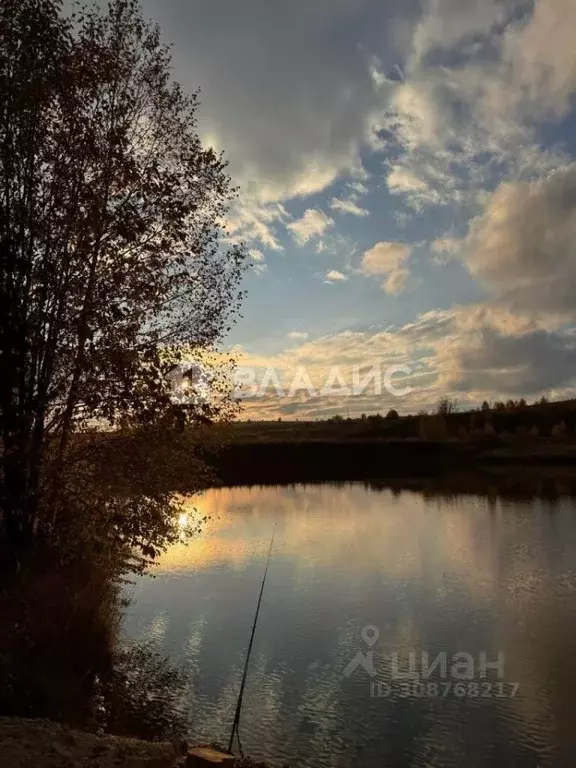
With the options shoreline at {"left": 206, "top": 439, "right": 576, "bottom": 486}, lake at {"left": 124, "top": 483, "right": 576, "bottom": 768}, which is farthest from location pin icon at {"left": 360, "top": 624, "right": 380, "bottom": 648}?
shoreline at {"left": 206, "top": 439, "right": 576, "bottom": 486}

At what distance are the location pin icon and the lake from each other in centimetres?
8

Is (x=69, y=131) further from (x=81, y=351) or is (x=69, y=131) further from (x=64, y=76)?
(x=81, y=351)

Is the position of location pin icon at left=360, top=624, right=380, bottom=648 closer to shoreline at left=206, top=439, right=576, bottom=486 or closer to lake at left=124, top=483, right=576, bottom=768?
lake at left=124, top=483, right=576, bottom=768

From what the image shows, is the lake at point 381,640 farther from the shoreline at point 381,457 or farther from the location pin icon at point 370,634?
the shoreline at point 381,457

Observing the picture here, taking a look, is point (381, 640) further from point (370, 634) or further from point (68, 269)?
point (68, 269)

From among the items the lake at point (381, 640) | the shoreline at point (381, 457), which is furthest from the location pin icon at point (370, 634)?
the shoreline at point (381, 457)

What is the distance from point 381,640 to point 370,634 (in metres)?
0.52

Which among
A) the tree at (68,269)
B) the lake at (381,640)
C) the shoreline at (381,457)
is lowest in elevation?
the lake at (381,640)

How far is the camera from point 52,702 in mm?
10969

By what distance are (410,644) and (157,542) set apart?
611 centimetres

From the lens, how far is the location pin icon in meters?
15.5

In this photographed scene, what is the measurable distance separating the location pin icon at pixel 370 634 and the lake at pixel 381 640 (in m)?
0.08

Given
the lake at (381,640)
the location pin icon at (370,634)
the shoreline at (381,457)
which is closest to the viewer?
the lake at (381,640)

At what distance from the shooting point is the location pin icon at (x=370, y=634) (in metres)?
15.5
